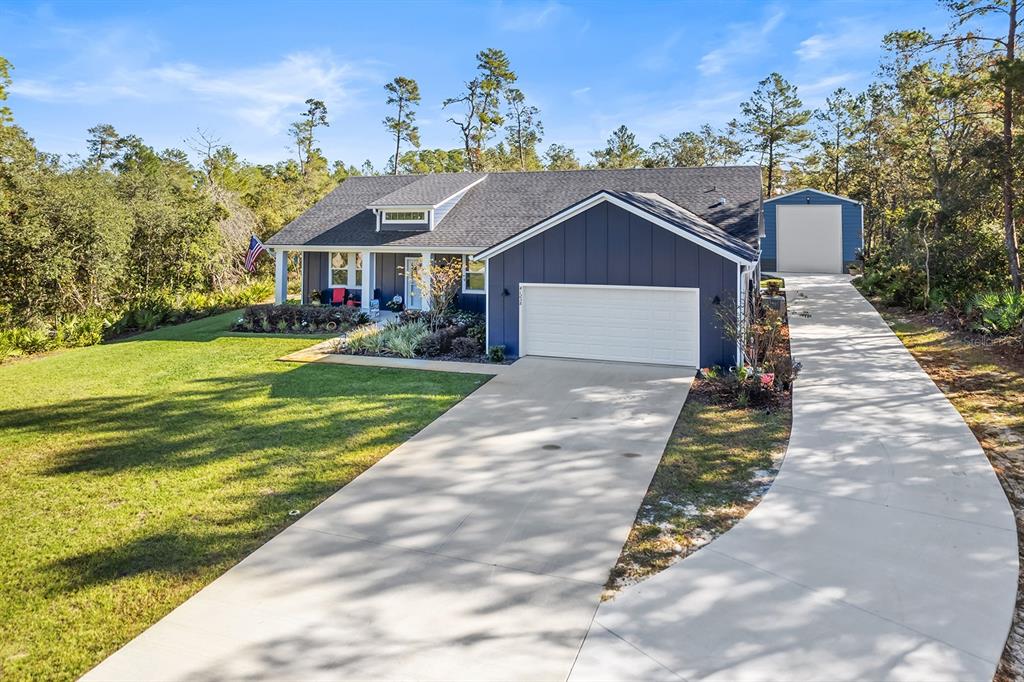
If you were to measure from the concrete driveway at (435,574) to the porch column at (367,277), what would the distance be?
40.0ft

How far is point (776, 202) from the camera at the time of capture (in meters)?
28.7

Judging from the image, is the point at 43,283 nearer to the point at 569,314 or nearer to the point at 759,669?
the point at 569,314

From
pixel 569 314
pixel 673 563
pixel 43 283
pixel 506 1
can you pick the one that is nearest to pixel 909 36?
pixel 506 1

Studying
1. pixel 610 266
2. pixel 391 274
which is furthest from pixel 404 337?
pixel 391 274

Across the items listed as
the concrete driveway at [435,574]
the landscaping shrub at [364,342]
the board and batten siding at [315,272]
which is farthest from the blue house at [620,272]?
the concrete driveway at [435,574]

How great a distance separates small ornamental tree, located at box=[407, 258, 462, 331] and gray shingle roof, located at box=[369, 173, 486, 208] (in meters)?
3.43

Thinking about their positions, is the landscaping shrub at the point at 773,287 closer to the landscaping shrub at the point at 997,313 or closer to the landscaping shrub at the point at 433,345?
the landscaping shrub at the point at 997,313

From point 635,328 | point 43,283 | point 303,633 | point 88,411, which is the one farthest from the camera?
point 43,283

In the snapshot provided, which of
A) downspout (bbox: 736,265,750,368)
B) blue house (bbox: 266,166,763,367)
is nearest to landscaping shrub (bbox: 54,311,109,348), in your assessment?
blue house (bbox: 266,166,763,367)

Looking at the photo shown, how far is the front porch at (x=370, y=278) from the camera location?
728 inches

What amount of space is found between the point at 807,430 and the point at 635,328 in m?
4.74

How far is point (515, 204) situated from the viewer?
66.0 ft

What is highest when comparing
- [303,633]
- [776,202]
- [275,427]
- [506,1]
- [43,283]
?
[506,1]

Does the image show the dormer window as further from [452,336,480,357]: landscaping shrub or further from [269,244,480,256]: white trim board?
[452,336,480,357]: landscaping shrub
